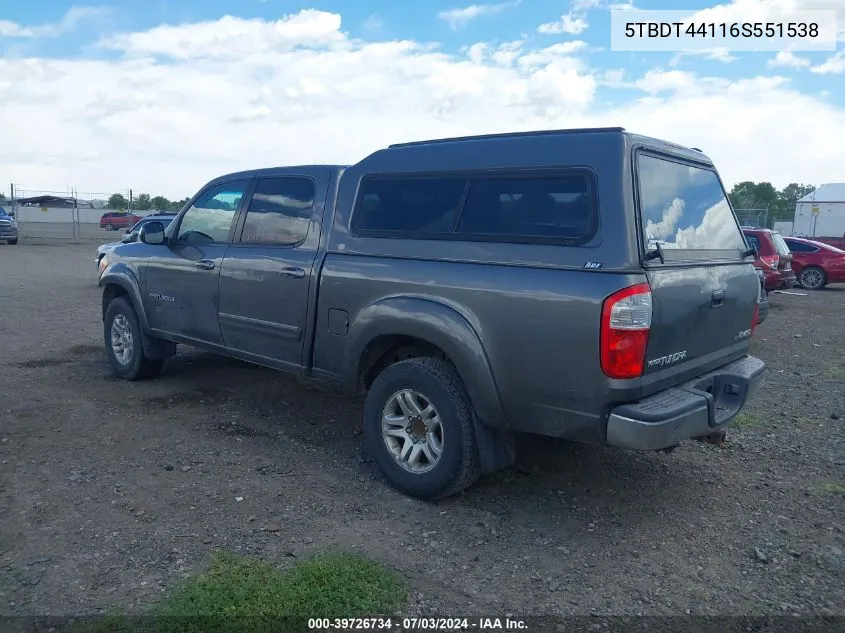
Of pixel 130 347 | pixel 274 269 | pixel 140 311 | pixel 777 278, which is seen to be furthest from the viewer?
pixel 777 278

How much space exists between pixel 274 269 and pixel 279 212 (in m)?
0.47

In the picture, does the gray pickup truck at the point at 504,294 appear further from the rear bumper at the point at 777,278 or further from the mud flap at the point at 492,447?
the rear bumper at the point at 777,278

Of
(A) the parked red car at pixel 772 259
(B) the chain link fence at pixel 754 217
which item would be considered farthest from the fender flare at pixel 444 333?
(B) the chain link fence at pixel 754 217

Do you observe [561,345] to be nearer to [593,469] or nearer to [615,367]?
[615,367]

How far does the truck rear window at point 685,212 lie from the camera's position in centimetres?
364

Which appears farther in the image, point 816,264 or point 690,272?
point 816,264

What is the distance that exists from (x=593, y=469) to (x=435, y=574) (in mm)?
1711

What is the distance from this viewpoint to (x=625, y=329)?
3.27 m

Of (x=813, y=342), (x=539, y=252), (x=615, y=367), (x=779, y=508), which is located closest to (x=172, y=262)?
(x=539, y=252)

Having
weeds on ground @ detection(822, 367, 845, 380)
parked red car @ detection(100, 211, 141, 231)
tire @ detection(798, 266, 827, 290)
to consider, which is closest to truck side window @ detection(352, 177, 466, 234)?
weeds on ground @ detection(822, 367, 845, 380)

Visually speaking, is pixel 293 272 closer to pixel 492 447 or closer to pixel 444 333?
pixel 444 333

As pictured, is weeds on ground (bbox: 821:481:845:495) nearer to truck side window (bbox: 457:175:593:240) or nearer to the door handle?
truck side window (bbox: 457:175:593:240)

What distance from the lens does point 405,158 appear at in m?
4.45

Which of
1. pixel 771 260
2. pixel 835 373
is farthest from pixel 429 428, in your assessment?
pixel 771 260
